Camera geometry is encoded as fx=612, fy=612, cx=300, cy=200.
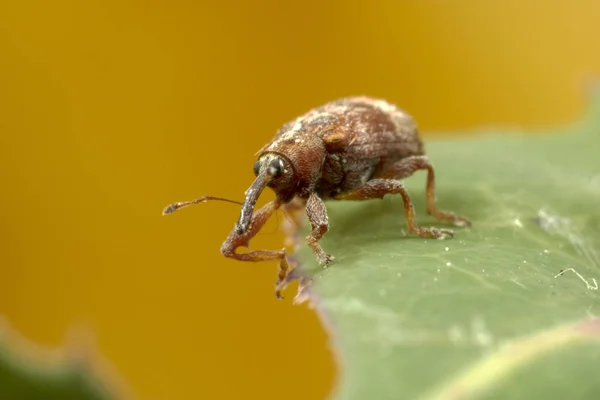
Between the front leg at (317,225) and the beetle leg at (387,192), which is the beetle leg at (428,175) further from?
the front leg at (317,225)

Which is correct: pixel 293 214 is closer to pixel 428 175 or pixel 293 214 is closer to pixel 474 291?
pixel 428 175

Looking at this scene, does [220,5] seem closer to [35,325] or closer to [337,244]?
[35,325]

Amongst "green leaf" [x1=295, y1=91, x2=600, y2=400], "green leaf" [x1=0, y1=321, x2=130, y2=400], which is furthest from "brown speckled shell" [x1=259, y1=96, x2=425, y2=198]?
"green leaf" [x1=0, y1=321, x2=130, y2=400]

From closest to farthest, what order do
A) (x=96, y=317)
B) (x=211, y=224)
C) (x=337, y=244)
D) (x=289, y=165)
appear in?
(x=337, y=244) < (x=289, y=165) < (x=96, y=317) < (x=211, y=224)

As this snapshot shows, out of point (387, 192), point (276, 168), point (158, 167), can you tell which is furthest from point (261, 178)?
point (158, 167)

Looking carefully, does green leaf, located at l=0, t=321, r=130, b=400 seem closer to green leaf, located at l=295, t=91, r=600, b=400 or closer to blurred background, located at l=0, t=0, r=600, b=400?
green leaf, located at l=295, t=91, r=600, b=400

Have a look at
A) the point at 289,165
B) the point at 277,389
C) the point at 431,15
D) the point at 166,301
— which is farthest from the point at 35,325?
the point at 431,15

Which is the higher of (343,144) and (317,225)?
(343,144)
